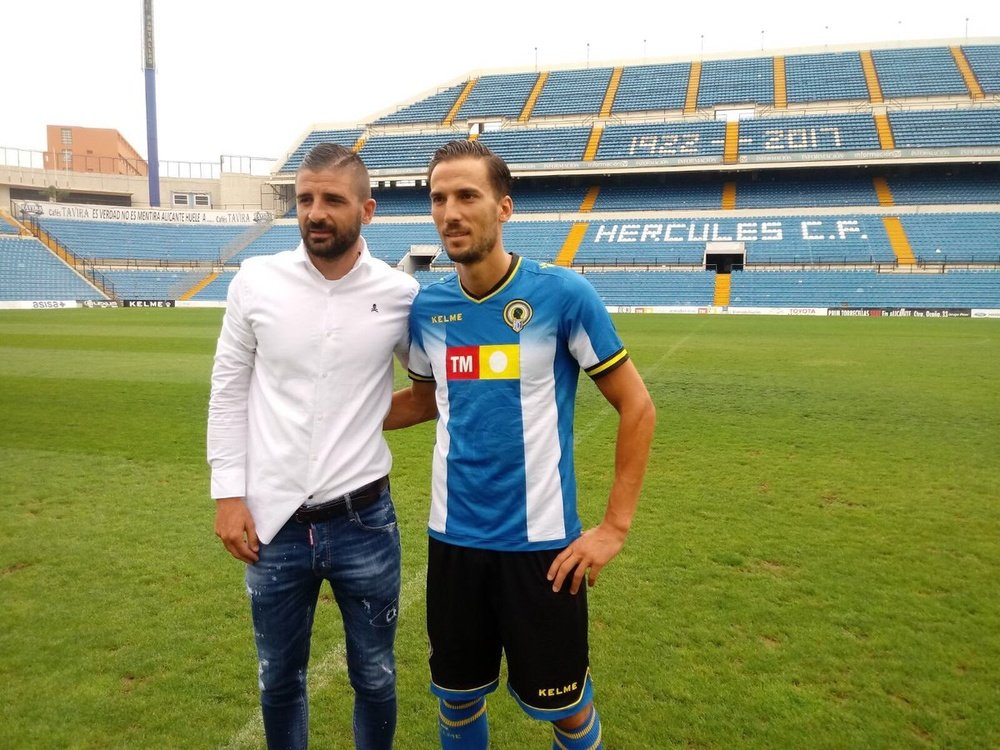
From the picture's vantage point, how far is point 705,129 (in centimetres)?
3834

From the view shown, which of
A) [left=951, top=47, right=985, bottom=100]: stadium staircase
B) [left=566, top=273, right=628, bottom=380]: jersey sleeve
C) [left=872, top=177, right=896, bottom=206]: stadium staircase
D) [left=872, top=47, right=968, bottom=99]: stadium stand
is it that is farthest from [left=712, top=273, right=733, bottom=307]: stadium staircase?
[left=566, top=273, right=628, bottom=380]: jersey sleeve

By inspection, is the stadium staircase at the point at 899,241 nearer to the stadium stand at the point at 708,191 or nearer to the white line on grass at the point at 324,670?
the stadium stand at the point at 708,191

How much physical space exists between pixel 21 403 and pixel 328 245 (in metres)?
9.16

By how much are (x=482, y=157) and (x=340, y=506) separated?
117cm

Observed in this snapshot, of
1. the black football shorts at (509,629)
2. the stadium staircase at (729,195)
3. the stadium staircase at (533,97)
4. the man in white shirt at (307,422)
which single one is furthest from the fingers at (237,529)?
the stadium staircase at (533,97)

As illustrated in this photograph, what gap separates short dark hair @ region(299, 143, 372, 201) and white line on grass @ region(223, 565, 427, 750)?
1.92 m

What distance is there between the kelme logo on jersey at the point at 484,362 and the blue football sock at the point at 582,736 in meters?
1.12

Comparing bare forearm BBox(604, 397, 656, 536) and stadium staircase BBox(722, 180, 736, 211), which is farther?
stadium staircase BBox(722, 180, 736, 211)

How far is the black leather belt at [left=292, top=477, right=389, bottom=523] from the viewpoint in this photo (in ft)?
6.72

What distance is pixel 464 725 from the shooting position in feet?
7.24

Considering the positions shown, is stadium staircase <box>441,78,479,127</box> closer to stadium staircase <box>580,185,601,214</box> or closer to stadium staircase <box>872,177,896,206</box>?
stadium staircase <box>580,185,601,214</box>

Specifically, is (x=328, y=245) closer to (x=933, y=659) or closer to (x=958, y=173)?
(x=933, y=659)

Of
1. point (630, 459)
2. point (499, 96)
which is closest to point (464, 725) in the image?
point (630, 459)

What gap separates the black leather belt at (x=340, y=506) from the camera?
2047 millimetres
